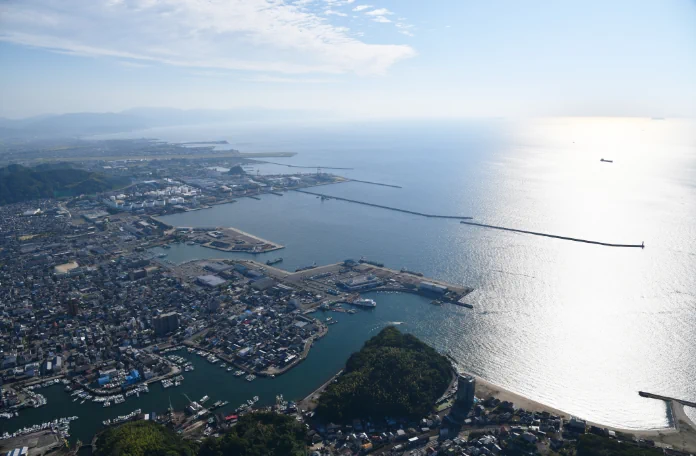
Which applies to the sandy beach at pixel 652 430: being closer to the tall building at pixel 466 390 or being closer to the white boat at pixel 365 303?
the tall building at pixel 466 390

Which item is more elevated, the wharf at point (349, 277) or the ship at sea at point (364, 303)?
the wharf at point (349, 277)

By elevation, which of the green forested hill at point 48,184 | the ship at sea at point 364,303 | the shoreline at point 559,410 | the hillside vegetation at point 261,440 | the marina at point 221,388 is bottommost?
the marina at point 221,388

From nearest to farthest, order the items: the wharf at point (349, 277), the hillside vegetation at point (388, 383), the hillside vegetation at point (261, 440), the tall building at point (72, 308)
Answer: the hillside vegetation at point (261, 440) → the hillside vegetation at point (388, 383) → the tall building at point (72, 308) → the wharf at point (349, 277)

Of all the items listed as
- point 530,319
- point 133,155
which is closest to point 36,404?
point 530,319

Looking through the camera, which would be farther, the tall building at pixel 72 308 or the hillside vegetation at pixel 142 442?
the tall building at pixel 72 308

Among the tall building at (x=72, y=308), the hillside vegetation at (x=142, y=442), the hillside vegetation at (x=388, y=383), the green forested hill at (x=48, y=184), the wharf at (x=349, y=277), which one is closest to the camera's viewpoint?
the hillside vegetation at (x=142, y=442)

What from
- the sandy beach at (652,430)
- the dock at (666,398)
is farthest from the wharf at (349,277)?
the dock at (666,398)

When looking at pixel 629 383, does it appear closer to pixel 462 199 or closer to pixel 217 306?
pixel 217 306

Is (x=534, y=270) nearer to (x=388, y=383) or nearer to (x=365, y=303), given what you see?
(x=365, y=303)
